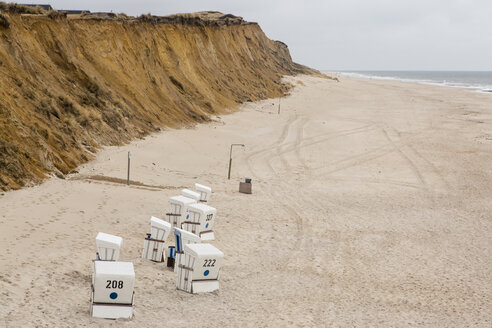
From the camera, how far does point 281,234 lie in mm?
15727

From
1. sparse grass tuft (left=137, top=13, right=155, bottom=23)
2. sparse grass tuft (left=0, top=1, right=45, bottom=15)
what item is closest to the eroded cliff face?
sparse grass tuft (left=137, top=13, right=155, bottom=23)

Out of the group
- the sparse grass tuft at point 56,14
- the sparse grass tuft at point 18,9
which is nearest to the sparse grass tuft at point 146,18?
the sparse grass tuft at point 56,14

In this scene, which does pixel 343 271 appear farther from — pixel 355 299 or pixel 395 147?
pixel 395 147

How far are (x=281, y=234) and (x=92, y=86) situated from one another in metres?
15.3

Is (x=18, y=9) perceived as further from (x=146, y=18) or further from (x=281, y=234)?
(x=281, y=234)

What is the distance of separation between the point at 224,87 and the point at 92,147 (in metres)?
24.5

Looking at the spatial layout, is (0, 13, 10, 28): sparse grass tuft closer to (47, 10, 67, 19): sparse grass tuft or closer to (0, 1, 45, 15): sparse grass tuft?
(0, 1, 45, 15): sparse grass tuft

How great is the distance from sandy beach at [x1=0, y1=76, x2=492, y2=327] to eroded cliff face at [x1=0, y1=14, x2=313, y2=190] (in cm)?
123

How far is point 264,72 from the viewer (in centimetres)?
6412

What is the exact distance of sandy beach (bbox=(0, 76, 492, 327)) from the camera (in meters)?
10.3

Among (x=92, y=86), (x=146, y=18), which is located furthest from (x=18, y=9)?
(x=146, y=18)

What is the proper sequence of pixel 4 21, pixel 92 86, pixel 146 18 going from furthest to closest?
1. pixel 146 18
2. pixel 92 86
3. pixel 4 21

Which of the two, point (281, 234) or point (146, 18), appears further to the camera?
point (146, 18)

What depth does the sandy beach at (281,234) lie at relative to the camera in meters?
10.3
